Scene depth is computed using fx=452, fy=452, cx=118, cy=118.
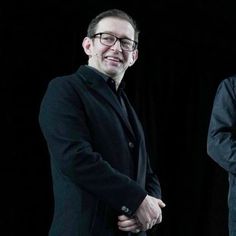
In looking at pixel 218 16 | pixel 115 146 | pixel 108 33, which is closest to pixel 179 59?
pixel 218 16

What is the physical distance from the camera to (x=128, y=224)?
4.72ft

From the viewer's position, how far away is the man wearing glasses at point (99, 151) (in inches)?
55.1

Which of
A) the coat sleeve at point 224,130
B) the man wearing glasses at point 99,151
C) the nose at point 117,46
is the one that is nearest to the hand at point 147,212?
the man wearing glasses at point 99,151

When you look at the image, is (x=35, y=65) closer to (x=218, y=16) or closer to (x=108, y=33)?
(x=108, y=33)

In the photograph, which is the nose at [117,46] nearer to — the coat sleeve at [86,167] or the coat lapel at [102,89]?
the coat lapel at [102,89]

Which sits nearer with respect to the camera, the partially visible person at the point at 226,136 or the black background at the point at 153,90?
the partially visible person at the point at 226,136

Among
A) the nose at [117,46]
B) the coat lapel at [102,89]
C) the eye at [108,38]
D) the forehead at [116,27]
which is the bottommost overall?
the coat lapel at [102,89]

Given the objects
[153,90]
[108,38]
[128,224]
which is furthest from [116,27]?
[153,90]

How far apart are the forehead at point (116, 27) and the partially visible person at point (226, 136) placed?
2.23 ft

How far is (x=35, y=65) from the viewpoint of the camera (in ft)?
9.00

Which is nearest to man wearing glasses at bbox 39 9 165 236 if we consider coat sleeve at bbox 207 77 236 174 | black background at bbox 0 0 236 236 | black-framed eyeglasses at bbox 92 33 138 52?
black-framed eyeglasses at bbox 92 33 138 52

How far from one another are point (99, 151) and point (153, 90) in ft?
6.60

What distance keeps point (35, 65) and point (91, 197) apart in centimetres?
148

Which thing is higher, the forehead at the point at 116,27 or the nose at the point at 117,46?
the forehead at the point at 116,27
